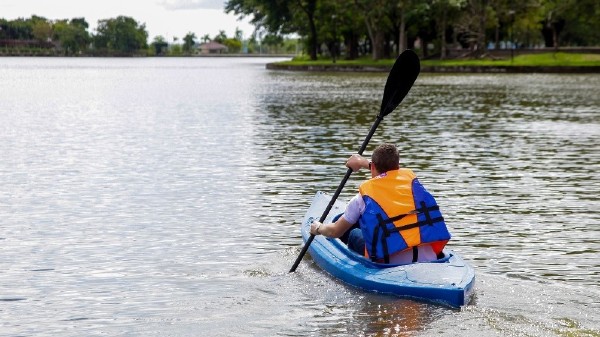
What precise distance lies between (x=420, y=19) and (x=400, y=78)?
7635cm

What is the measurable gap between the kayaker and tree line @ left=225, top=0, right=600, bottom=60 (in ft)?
238

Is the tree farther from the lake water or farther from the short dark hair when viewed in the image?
the short dark hair

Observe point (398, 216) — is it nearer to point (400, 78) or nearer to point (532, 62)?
point (400, 78)

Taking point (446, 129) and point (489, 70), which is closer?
point (446, 129)

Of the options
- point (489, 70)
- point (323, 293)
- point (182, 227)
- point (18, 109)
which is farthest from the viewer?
point (489, 70)

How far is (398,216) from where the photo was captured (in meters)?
9.34

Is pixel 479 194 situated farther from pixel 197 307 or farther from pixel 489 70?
pixel 489 70

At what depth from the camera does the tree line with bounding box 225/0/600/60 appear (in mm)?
82875

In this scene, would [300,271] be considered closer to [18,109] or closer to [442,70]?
[18,109]

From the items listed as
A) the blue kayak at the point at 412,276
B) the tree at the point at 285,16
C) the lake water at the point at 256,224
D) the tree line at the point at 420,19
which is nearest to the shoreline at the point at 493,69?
the tree line at the point at 420,19

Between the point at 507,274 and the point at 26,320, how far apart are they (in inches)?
190

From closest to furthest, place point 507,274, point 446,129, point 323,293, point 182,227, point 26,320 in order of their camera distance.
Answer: point 26,320, point 323,293, point 507,274, point 182,227, point 446,129

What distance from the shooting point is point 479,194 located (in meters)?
16.1

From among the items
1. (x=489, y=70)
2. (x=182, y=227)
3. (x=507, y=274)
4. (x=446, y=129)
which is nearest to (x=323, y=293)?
(x=507, y=274)
